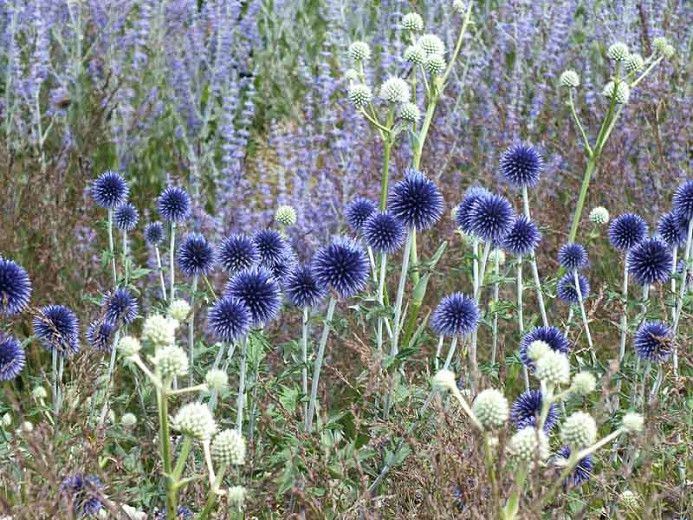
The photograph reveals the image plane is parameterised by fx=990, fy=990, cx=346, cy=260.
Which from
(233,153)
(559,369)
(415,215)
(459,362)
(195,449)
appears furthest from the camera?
(233,153)

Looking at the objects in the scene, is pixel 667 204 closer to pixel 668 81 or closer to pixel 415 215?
pixel 668 81

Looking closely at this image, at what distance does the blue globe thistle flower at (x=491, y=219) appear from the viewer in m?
3.10

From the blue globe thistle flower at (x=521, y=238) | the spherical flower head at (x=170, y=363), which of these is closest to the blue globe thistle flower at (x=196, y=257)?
the blue globe thistle flower at (x=521, y=238)

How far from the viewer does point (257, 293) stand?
9.31 feet

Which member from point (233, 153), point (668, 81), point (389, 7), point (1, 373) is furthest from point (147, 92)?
point (1, 373)

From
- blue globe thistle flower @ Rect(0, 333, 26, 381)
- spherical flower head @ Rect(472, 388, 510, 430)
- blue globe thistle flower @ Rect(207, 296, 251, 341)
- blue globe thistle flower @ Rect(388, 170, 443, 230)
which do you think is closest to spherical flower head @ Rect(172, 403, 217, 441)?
spherical flower head @ Rect(472, 388, 510, 430)

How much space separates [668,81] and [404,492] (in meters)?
3.87

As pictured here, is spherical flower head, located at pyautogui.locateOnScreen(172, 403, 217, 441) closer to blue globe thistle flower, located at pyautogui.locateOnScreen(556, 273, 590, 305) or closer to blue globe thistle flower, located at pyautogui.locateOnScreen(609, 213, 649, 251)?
blue globe thistle flower, located at pyautogui.locateOnScreen(556, 273, 590, 305)

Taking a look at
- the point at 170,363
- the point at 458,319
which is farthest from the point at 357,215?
the point at 170,363

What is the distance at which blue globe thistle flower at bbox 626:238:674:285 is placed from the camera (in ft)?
10.8

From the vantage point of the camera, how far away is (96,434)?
262 cm

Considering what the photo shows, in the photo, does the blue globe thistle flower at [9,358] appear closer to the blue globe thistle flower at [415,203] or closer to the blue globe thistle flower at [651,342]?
the blue globe thistle flower at [415,203]

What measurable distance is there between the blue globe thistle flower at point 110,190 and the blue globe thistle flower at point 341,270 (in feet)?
3.31

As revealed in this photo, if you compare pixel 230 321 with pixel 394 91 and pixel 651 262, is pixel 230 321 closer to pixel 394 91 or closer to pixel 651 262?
pixel 394 91
